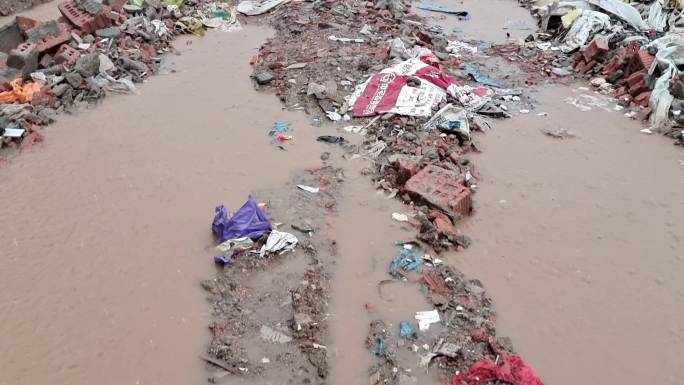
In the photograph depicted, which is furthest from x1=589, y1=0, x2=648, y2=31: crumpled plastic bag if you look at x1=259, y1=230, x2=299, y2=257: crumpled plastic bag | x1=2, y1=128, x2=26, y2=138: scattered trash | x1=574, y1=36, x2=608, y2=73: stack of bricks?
x1=2, y1=128, x2=26, y2=138: scattered trash

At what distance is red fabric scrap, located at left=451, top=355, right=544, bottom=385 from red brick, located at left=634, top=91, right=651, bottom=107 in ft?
16.8

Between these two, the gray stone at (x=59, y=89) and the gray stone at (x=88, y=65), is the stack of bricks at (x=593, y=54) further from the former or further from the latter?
the gray stone at (x=59, y=89)

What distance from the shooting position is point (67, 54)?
7242mm

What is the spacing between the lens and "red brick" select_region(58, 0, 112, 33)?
802 centimetres

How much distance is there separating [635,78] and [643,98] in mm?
395

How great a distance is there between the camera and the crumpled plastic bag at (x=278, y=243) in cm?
416

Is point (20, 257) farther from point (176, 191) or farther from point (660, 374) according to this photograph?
point (660, 374)

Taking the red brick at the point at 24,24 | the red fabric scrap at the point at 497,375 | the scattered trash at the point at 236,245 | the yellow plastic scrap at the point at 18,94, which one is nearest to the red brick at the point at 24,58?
the yellow plastic scrap at the point at 18,94

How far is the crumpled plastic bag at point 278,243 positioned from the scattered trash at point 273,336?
0.75m

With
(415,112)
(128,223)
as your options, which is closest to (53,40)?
(128,223)

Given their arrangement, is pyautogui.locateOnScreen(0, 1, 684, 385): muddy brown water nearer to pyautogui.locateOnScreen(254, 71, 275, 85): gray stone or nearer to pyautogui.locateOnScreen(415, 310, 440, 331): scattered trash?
pyautogui.locateOnScreen(415, 310, 440, 331): scattered trash

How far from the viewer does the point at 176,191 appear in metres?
5.06

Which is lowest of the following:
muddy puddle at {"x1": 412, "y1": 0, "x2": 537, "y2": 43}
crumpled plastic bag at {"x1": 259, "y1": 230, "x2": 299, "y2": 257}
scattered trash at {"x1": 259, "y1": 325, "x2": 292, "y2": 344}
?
muddy puddle at {"x1": 412, "y1": 0, "x2": 537, "y2": 43}

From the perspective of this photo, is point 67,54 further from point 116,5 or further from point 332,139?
point 332,139
